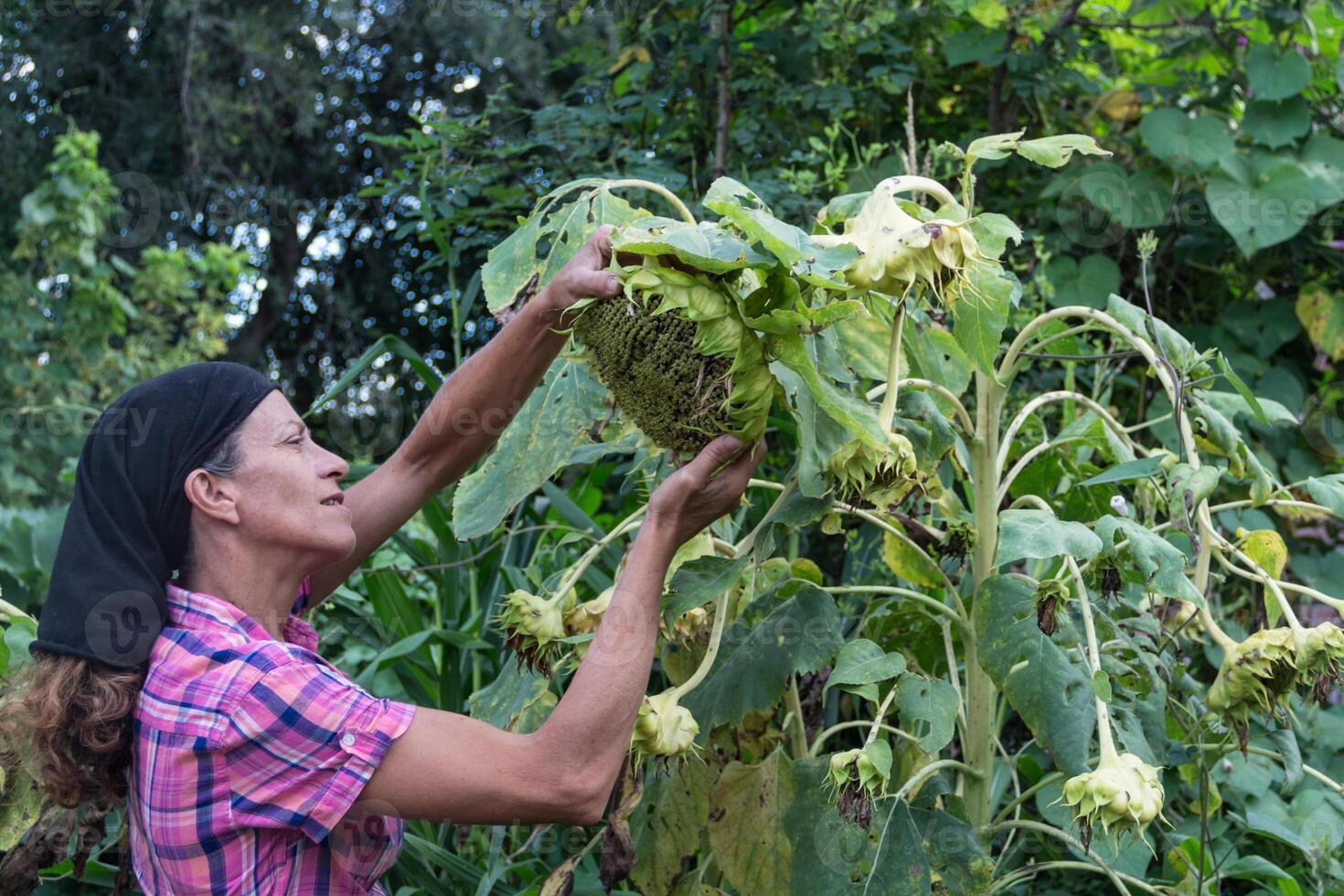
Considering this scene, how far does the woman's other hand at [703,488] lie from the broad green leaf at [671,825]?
1.80ft

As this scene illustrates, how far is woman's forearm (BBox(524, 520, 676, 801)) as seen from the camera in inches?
52.7

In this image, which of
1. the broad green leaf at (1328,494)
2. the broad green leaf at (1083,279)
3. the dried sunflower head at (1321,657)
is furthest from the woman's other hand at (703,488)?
the broad green leaf at (1083,279)

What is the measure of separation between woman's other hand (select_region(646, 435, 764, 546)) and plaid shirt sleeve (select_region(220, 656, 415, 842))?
0.35 metres

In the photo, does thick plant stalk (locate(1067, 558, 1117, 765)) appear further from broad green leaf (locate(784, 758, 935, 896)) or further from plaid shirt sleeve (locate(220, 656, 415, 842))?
plaid shirt sleeve (locate(220, 656, 415, 842))

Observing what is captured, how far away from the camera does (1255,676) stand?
1.44 meters

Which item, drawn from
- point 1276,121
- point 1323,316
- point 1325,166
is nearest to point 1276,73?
point 1276,121

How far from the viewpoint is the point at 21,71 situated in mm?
7672

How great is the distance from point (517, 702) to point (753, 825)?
37cm

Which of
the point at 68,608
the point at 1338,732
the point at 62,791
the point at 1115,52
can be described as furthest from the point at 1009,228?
the point at 1115,52

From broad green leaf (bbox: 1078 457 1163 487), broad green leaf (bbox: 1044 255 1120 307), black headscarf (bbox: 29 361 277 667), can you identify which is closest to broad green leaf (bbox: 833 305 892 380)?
broad green leaf (bbox: 1078 457 1163 487)

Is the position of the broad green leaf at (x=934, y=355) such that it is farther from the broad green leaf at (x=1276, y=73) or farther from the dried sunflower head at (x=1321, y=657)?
the broad green leaf at (x=1276, y=73)

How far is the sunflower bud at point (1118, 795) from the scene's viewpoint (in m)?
1.29

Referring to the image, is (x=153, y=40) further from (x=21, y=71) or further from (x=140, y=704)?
(x=140, y=704)

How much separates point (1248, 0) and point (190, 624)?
119 inches
